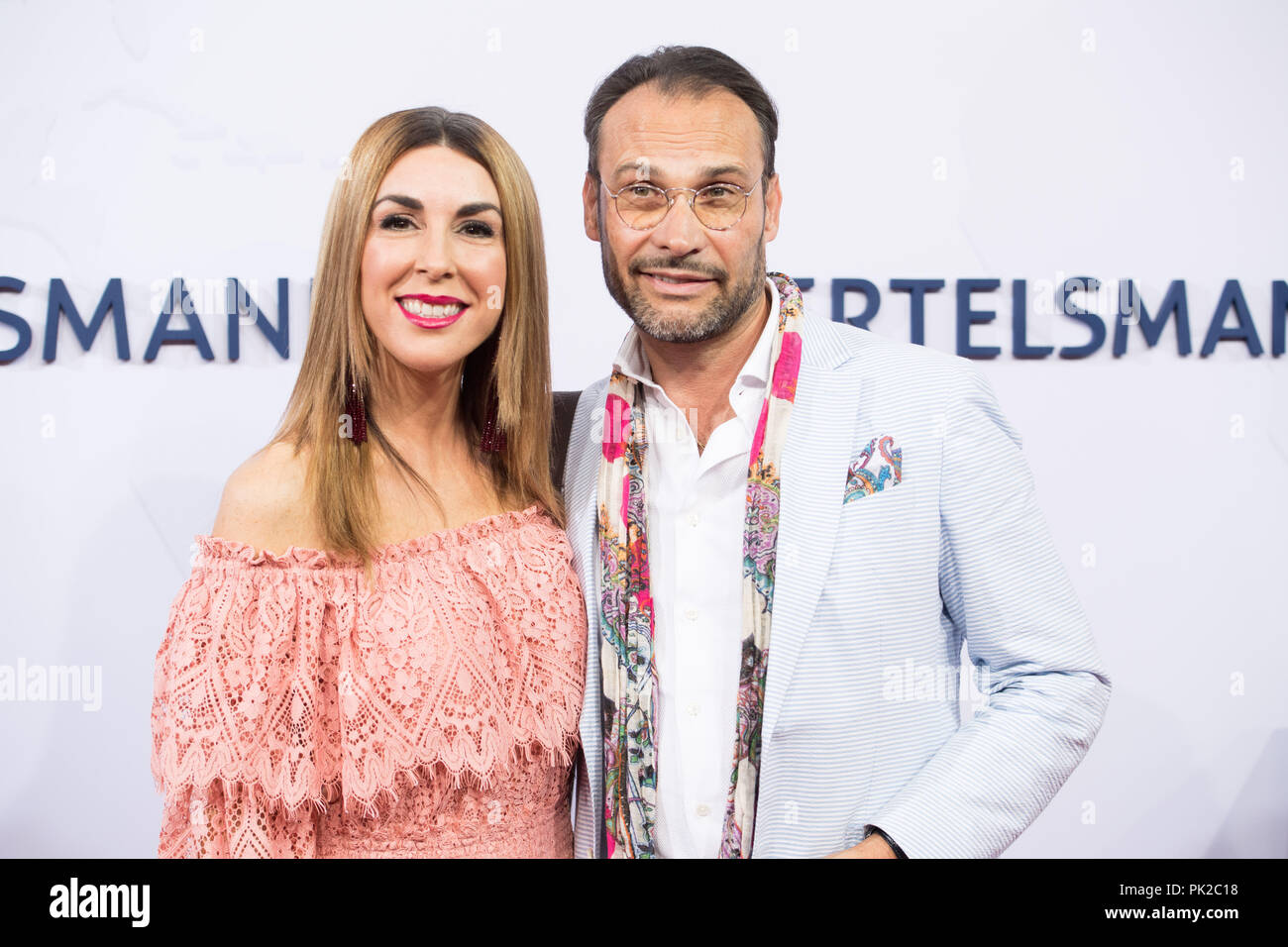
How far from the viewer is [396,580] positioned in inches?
72.7

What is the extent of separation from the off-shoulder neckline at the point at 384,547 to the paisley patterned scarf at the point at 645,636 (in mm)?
189

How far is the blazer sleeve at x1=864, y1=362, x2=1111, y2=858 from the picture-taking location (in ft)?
5.78

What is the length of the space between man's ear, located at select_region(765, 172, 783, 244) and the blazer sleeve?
22.2 inches

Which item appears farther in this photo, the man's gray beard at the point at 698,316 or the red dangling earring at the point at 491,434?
Result: the red dangling earring at the point at 491,434

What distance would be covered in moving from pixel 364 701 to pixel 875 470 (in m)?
0.95

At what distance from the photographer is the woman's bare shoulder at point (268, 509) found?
1.81 meters

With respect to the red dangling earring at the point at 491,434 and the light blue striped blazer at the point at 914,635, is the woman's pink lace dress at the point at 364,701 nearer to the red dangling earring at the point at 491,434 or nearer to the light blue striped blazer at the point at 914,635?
the red dangling earring at the point at 491,434

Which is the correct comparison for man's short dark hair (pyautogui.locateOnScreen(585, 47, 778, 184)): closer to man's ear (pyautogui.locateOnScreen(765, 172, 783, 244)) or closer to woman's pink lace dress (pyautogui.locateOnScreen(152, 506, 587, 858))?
man's ear (pyautogui.locateOnScreen(765, 172, 783, 244))

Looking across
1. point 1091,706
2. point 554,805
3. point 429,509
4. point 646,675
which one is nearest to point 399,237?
point 429,509

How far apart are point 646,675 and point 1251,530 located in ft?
8.07

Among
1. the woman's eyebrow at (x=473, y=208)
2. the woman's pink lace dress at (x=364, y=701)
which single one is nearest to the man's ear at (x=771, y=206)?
the woman's eyebrow at (x=473, y=208)

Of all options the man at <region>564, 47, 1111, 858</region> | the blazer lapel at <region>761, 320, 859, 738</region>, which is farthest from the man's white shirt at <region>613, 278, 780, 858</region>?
the blazer lapel at <region>761, 320, 859, 738</region>

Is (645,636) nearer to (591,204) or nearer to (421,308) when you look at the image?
(421,308)
